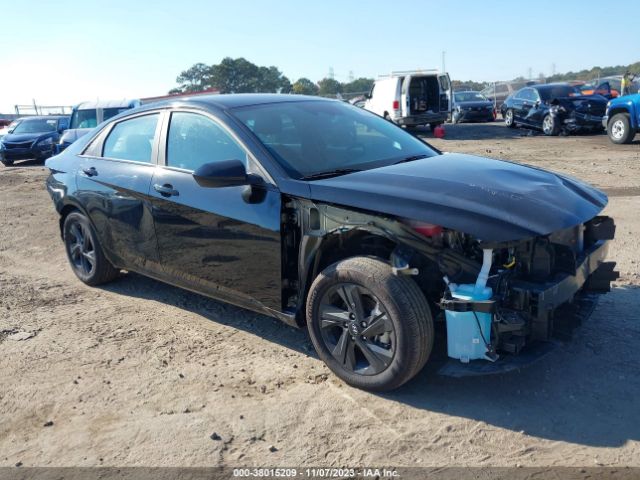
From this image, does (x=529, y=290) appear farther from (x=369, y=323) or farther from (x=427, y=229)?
(x=369, y=323)

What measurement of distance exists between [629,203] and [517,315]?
569cm

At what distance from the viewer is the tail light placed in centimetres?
322

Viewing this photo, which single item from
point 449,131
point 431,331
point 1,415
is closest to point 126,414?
point 1,415

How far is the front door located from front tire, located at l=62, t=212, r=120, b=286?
115cm

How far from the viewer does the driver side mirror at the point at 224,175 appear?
3717 millimetres

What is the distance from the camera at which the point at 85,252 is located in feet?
18.5

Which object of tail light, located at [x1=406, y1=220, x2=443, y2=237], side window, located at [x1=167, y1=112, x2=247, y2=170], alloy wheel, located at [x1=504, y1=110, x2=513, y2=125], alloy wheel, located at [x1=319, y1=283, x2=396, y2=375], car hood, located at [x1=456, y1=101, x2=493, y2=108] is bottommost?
alloy wheel, located at [x1=319, y1=283, x2=396, y2=375]

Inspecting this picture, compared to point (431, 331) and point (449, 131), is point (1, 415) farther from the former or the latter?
point (449, 131)

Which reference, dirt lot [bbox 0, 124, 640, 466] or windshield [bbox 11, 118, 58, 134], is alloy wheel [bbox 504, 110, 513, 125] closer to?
windshield [bbox 11, 118, 58, 134]

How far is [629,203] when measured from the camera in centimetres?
798

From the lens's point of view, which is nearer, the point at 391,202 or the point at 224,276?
the point at 391,202

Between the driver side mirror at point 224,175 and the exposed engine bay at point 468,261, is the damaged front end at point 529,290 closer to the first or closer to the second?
the exposed engine bay at point 468,261

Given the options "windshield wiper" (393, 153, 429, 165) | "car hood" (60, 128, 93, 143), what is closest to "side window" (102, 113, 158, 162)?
"windshield wiper" (393, 153, 429, 165)

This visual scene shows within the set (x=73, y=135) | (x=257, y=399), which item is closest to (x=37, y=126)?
(x=73, y=135)
